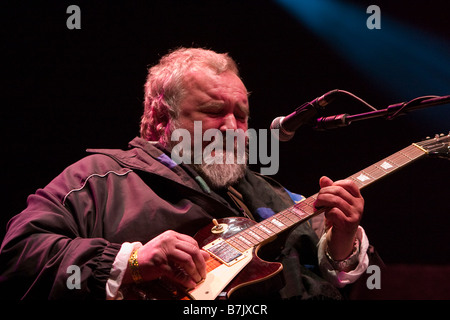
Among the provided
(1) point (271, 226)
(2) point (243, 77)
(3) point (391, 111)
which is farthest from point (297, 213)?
(2) point (243, 77)

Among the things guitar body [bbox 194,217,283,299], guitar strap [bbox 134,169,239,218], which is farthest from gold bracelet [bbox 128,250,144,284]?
guitar strap [bbox 134,169,239,218]

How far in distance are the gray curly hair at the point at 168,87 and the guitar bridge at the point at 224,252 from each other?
2.78 ft

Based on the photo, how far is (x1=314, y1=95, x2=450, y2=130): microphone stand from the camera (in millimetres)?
1426

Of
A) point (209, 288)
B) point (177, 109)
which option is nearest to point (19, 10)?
point (177, 109)

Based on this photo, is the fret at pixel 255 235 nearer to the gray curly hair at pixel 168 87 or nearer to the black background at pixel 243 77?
the gray curly hair at pixel 168 87

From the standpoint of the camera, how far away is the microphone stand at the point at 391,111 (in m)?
1.43

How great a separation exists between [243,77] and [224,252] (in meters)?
1.89

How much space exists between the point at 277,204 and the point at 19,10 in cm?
203

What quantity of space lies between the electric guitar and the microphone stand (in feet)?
1.31

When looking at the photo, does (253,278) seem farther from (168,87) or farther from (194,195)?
(168,87)

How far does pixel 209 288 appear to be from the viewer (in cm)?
146

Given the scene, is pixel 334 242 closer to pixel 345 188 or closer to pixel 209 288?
pixel 345 188

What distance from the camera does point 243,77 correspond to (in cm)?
321

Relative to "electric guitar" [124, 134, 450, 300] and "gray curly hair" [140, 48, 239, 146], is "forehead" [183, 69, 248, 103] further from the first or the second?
"electric guitar" [124, 134, 450, 300]
